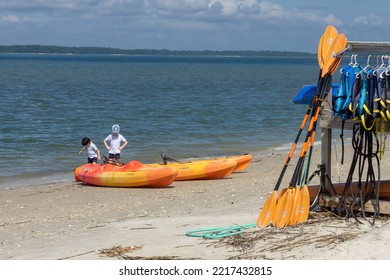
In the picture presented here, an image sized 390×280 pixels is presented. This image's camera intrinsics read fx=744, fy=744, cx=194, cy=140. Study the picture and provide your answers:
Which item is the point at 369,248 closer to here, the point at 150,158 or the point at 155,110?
the point at 150,158

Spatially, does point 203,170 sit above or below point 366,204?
below

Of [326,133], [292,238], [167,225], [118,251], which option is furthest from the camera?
[167,225]

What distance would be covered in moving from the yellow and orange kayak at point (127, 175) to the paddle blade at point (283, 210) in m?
6.17

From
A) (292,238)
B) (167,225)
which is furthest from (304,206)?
(167,225)

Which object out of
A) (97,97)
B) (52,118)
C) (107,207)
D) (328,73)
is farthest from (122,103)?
(328,73)

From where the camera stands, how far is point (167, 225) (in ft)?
29.9

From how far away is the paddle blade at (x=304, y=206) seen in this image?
8.02 m

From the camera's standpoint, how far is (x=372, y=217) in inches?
320

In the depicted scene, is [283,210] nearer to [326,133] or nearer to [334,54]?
[326,133]

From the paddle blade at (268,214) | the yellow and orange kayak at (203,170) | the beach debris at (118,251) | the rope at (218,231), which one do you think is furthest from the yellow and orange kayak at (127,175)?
the beach debris at (118,251)

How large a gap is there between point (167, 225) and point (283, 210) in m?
1.73

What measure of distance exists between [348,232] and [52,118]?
2505 centimetres

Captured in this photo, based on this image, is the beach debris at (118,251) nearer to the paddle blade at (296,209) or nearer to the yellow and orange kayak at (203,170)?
the paddle blade at (296,209)

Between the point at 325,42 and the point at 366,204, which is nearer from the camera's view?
the point at 366,204
